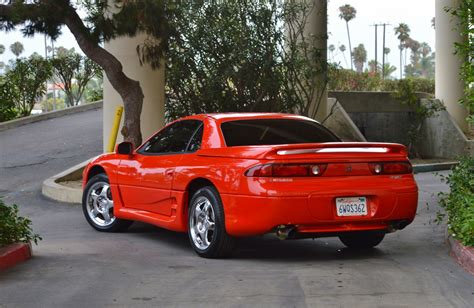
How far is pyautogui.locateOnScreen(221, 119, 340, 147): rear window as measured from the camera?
938cm

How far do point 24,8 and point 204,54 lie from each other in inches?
242

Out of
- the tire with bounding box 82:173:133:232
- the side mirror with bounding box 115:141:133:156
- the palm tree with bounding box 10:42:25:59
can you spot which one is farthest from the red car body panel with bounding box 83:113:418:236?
the palm tree with bounding box 10:42:25:59

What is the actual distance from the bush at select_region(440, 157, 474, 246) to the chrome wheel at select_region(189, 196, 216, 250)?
8.13 feet

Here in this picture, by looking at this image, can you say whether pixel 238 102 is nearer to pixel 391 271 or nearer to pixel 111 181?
pixel 111 181

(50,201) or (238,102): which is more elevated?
(238,102)

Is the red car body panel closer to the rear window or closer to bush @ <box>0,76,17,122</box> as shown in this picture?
the rear window

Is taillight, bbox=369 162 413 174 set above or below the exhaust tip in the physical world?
above

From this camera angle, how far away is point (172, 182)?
9.59 meters

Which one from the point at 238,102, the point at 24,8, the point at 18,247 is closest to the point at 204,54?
the point at 238,102

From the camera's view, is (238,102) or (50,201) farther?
(238,102)

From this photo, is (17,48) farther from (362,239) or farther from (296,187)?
(296,187)

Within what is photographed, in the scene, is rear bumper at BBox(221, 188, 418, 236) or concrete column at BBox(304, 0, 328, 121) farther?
concrete column at BBox(304, 0, 328, 121)

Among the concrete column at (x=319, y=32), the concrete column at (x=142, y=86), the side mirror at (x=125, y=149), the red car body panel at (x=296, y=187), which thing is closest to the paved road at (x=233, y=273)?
the red car body panel at (x=296, y=187)

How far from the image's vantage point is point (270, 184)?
27.5 ft
